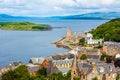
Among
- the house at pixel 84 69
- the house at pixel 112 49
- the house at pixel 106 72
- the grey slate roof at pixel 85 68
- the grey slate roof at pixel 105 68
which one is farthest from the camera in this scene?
the house at pixel 112 49

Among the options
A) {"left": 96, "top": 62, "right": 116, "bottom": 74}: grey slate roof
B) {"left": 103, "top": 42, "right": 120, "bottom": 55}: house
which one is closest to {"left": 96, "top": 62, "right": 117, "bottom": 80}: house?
{"left": 96, "top": 62, "right": 116, "bottom": 74}: grey slate roof

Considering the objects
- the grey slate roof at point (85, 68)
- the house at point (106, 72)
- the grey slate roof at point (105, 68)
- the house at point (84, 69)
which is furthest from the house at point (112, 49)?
the house at point (84, 69)

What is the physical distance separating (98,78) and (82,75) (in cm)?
159

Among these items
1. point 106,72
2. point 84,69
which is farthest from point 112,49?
point 84,69

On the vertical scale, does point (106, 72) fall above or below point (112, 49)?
above

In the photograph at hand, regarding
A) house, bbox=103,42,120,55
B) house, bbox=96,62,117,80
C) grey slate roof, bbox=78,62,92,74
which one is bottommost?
house, bbox=103,42,120,55

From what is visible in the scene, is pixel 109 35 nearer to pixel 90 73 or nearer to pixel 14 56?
pixel 14 56

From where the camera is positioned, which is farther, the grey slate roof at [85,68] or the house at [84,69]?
the grey slate roof at [85,68]

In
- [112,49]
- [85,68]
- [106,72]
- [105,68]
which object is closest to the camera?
[85,68]

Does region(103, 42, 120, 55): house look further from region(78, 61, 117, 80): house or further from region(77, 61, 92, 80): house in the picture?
region(77, 61, 92, 80): house

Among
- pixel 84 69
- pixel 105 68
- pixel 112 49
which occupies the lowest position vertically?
pixel 112 49

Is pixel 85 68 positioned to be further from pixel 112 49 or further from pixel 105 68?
pixel 112 49

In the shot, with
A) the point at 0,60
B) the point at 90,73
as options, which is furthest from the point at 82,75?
the point at 0,60

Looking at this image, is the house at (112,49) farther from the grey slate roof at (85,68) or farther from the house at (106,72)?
the grey slate roof at (85,68)
